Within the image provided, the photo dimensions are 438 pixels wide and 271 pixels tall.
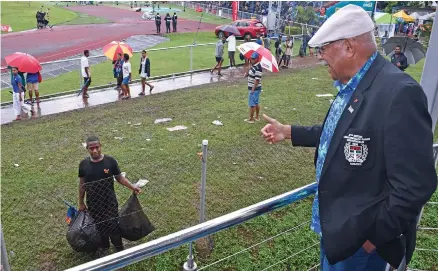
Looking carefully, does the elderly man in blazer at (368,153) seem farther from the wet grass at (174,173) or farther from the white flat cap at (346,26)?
the wet grass at (174,173)

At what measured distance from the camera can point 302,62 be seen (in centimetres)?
1886

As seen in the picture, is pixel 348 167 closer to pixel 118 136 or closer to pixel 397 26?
pixel 118 136

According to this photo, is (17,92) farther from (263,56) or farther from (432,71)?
(432,71)

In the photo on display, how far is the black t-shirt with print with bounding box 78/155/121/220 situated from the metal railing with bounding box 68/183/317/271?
10.7 feet

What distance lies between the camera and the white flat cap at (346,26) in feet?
5.56

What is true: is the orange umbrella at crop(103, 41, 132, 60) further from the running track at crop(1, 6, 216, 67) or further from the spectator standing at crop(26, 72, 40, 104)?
the running track at crop(1, 6, 216, 67)

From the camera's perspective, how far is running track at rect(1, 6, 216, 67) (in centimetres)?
2233

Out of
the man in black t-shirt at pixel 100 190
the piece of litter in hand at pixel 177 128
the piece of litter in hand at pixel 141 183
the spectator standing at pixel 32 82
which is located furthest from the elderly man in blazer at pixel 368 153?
the spectator standing at pixel 32 82

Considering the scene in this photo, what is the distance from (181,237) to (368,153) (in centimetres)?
83

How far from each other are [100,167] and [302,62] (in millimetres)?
15434

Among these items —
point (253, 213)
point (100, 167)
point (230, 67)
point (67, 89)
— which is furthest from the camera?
point (230, 67)

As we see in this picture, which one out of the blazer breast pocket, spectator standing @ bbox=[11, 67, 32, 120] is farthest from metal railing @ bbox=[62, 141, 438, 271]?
spectator standing @ bbox=[11, 67, 32, 120]

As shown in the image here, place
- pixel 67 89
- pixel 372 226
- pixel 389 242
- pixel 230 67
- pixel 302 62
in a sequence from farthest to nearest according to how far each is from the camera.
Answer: pixel 302 62 → pixel 230 67 → pixel 67 89 → pixel 389 242 → pixel 372 226

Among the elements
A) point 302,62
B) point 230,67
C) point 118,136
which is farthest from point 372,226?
point 302,62
